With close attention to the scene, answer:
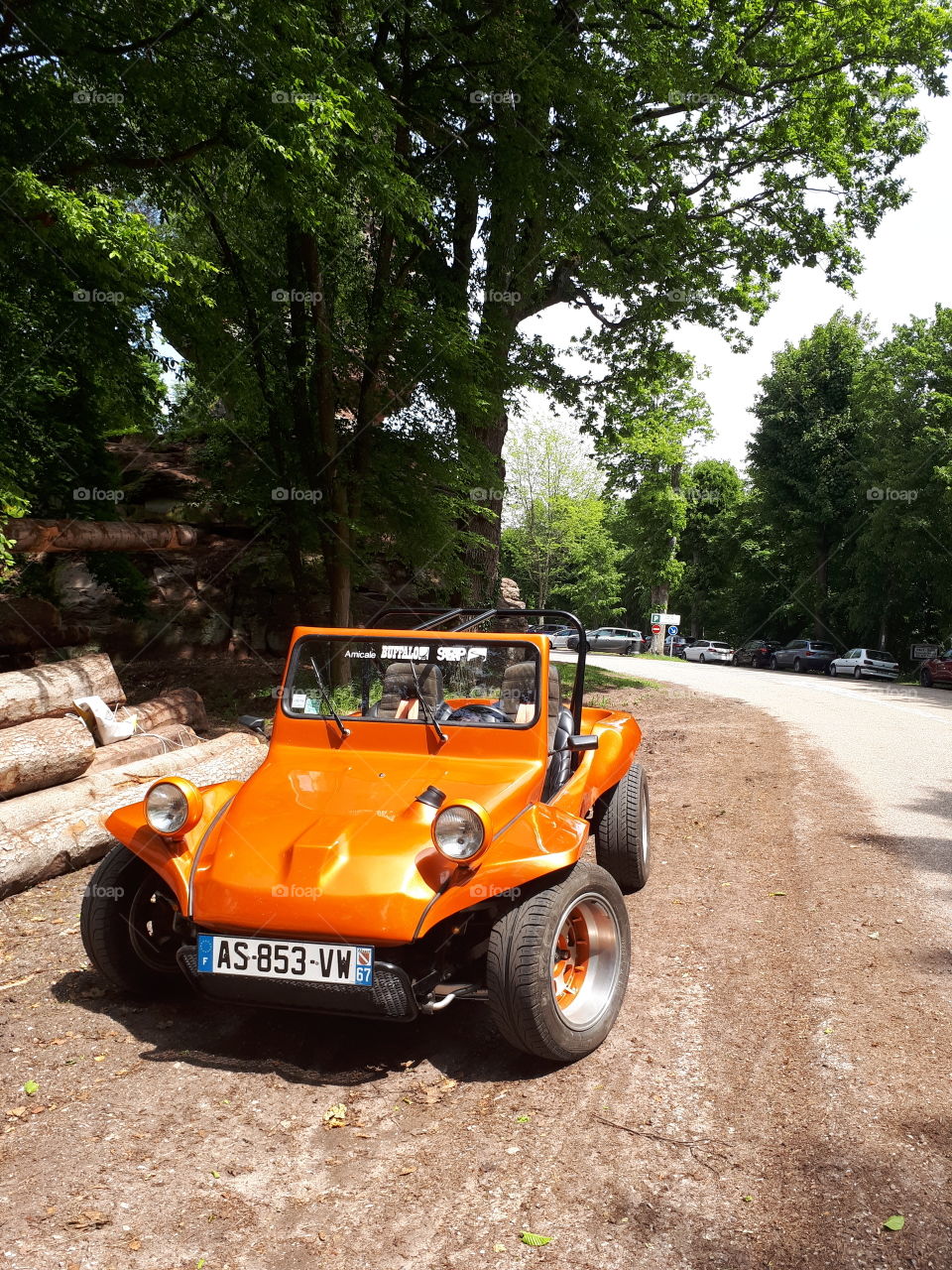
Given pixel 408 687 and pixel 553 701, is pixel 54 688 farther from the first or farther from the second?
pixel 553 701

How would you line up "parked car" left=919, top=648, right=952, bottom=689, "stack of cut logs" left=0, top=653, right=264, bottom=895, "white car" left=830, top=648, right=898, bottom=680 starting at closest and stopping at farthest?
"stack of cut logs" left=0, top=653, right=264, bottom=895 < "parked car" left=919, top=648, right=952, bottom=689 < "white car" left=830, top=648, right=898, bottom=680

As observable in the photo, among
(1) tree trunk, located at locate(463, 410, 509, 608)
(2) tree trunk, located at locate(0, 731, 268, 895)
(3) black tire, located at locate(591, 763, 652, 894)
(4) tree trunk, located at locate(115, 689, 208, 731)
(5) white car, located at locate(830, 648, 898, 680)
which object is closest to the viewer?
(3) black tire, located at locate(591, 763, 652, 894)

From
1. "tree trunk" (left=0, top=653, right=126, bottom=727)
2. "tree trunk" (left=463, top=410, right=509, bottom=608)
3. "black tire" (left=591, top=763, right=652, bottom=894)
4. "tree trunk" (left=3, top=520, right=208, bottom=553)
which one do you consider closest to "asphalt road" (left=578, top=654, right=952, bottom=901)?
"black tire" (left=591, top=763, right=652, bottom=894)

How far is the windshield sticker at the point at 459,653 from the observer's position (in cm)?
499

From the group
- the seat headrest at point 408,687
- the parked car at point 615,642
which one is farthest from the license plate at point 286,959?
the parked car at point 615,642

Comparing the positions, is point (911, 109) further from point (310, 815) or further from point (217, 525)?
point (310, 815)

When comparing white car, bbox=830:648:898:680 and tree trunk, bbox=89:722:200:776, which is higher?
white car, bbox=830:648:898:680

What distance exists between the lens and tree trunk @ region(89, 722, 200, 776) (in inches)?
317

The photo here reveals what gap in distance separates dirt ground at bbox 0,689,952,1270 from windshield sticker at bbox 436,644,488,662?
1837mm

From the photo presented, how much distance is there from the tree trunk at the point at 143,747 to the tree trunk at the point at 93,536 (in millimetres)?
2561

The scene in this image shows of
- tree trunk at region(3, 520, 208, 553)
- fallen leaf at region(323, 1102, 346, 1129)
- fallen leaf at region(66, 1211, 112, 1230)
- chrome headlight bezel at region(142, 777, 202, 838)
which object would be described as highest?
tree trunk at region(3, 520, 208, 553)

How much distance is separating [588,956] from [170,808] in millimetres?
2000

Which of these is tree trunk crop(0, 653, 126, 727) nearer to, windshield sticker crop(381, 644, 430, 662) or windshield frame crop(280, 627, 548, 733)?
windshield frame crop(280, 627, 548, 733)

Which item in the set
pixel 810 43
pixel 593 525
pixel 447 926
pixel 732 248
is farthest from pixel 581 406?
pixel 593 525
